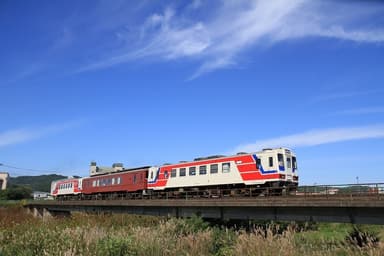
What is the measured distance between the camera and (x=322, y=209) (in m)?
19.9

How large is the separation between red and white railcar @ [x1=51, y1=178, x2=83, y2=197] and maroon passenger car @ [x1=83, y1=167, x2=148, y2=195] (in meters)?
2.74

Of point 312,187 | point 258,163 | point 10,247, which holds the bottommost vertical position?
point 10,247

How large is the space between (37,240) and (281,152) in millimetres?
18971

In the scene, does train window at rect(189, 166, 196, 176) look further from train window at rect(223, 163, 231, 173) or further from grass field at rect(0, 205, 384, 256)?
grass field at rect(0, 205, 384, 256)

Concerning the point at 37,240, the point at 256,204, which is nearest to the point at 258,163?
the point at 256,204

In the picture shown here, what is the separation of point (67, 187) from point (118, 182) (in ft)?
63.7

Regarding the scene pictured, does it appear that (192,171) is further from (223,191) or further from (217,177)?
(223,191)

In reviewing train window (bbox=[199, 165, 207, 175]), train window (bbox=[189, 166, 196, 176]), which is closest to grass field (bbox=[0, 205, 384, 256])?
train window (bbox=[199, 165, 207, 175])

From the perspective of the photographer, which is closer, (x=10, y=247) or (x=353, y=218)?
(x=10, y=247)

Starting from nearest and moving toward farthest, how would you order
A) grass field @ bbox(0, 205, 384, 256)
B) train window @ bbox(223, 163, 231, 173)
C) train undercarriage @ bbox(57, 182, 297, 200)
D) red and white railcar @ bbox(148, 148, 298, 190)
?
grass field @ bbox(0, 205, 384, 256)
train undercarriage @ bbox(57, 182, 297, 200)
red and white railcar @ bbox(148, 148, 298, 190)
train window @ bbox(223, 163, 231, 173)

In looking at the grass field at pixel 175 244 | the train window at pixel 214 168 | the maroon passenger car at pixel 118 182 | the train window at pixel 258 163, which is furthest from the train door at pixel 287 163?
the maroon passenger car at pixel 118 182

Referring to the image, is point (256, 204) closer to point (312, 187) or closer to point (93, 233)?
point (312, 187)

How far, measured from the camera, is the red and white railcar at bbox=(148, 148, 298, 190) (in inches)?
998

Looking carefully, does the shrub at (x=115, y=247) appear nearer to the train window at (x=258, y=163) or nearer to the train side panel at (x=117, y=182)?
the train window at (x=258, y=163)
